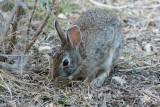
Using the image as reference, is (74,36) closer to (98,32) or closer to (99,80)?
(98,32)

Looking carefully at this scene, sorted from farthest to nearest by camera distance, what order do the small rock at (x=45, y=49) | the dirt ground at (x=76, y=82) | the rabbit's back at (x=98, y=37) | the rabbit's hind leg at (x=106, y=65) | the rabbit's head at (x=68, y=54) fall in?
the small rock at (x=45, y=49) < the rabbit's hind leg at (x=106, y=65) < the rabbit's back at (x=98, y=37) < the rabbit's head at (x=68, y=54) < the dirt ground at (x=76, y=82)

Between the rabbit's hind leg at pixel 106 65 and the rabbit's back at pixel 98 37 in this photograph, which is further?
the rabbit's hind leg at pixel 106 65

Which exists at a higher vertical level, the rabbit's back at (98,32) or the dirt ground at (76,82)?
the rabbit's back at (98,32)

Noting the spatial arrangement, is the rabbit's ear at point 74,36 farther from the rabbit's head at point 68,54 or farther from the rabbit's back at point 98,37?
the rabbit's back at point 98,37

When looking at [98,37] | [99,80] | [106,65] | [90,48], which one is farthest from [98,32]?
[99,80]

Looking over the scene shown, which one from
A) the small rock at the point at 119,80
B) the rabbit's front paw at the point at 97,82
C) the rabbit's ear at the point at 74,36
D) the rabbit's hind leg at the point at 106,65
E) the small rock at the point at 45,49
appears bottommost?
the rabbit's front paw at the point at 97,82

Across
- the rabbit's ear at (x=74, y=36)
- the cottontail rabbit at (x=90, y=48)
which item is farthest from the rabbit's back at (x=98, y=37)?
the rabbit's ear at (x=74, y=36)

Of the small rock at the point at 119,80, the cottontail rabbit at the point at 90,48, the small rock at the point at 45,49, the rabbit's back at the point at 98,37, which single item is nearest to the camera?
the cottontail rabbit at the point at 90,48

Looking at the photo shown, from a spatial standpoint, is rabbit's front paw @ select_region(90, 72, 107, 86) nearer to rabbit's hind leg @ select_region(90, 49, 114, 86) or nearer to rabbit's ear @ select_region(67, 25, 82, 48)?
rabbit's hind leg @ select_region(90, 49, 114, 86)
